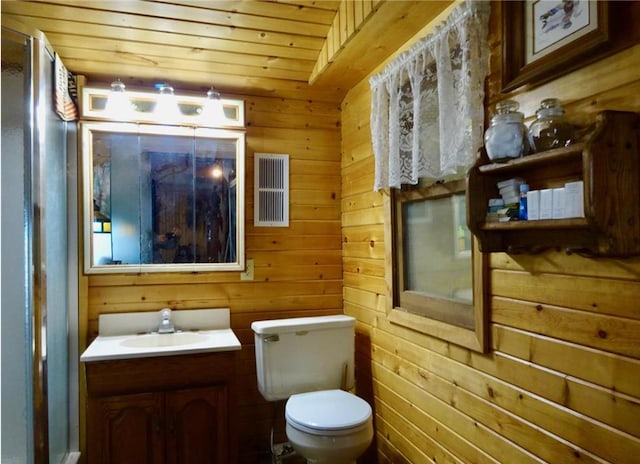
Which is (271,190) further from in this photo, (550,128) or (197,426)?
(550,128)

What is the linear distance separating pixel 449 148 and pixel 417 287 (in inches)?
28.4

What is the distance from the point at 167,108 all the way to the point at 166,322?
115 cm

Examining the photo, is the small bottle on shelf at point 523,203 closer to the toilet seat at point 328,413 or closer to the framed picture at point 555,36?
the framed picture at point 555,36

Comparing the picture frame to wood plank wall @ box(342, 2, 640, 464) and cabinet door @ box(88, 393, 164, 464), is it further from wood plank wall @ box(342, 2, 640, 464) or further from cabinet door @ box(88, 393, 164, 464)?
cabinet door @ box(88, 393, 164, 464)

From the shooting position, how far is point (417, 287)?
194cm

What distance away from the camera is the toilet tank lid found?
216 cm

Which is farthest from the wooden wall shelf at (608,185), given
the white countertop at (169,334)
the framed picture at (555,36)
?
the white countertop at (169,334)

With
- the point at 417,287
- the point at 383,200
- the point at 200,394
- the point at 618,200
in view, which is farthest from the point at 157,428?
the point at 618,200

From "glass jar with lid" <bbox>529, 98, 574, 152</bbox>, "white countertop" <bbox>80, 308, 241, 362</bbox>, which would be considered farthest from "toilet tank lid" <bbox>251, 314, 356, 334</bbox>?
"glass jar with lid" <bbox>529, 98, 574, 152</bbox>

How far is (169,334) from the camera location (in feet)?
7.41

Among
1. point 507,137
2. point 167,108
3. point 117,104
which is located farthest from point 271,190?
point 507,137

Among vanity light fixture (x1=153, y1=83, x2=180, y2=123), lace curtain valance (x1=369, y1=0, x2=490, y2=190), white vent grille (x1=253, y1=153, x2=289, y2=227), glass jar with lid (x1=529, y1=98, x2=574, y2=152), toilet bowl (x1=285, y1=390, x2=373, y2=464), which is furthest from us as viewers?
white vent grille (x1=253, y1=153, x2=289, y2=227)

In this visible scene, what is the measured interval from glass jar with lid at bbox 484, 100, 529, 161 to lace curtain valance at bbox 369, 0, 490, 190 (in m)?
0.16

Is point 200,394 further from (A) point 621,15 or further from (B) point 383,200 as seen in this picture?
(A) point 621,15
